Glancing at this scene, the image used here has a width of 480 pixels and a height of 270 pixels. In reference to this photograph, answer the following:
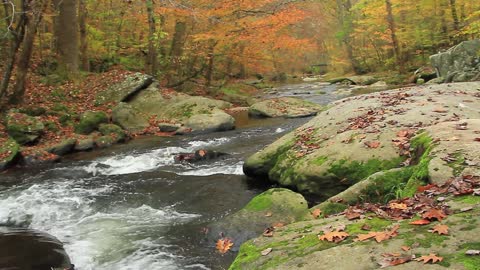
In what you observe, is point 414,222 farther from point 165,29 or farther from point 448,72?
point 165,29

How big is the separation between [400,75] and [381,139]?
21.9m

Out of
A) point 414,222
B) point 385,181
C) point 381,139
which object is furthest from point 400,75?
point 414,222

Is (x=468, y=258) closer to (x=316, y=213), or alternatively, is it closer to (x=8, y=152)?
(x=316, y=213)

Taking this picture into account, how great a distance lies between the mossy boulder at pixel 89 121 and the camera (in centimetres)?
1353

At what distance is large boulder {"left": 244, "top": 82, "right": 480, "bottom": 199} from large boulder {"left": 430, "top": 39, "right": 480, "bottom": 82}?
7.34 meters

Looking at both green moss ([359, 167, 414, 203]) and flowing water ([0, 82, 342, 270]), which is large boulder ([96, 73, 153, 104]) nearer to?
flowing water ([0, 82, 342, 270])

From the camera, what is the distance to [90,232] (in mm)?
6574

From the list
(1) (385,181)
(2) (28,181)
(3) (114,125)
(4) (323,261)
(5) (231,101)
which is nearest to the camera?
(4) (323,261)

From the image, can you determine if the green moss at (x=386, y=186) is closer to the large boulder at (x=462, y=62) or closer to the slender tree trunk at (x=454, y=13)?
the large boulder at (x=462, y=62)

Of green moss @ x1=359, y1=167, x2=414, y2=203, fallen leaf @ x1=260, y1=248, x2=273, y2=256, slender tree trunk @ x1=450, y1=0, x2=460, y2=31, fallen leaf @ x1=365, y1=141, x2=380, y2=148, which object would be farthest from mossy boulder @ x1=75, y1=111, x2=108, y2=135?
slender tree trunk @ x1=450, y1=0, x2=460, y2=31

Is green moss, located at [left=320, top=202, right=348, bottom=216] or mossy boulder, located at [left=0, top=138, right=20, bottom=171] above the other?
mossy boulder, located at [left=0, top=138, right=20, bottom=171]

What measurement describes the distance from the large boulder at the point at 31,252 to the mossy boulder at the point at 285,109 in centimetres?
1144

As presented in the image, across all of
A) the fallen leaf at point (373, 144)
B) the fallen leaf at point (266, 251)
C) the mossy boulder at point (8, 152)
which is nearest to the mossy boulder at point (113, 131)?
the mossy boulder at point (8, 152)

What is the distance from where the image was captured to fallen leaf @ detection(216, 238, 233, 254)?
5549 millimetres
